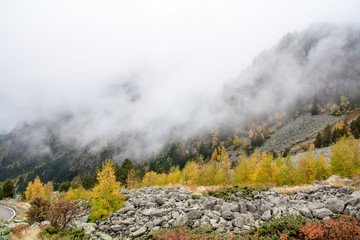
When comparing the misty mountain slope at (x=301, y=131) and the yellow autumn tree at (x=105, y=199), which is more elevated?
the yellow autumn tree at (x=105, y=199)

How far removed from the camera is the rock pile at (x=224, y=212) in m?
11.8

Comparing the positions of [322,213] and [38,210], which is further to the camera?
[38,210]

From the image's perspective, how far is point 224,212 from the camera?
1430 centimetres

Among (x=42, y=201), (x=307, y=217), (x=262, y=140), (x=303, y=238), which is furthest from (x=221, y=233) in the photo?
(x=262, y=140)

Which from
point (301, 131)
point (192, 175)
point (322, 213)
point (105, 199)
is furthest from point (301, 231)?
point (301, 131)

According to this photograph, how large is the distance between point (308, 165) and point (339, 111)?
186 m

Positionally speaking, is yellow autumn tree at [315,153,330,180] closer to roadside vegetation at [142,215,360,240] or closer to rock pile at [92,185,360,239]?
rock pile at [92,185,360,239]

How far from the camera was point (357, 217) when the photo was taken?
953 cm

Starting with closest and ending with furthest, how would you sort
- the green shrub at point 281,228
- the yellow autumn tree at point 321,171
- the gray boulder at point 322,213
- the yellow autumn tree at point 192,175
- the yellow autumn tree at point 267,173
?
1. the green shrub at point 281,228
2. the gray boulder at point 322,213
3. the yellow autumn tree at point 321,171
4. the yellow autumn tree at point 267,173
5. the yellow autumn tree at point 192,175

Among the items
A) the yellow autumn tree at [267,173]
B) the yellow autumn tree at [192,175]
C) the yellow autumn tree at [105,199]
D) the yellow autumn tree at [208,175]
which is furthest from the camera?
the yellow autumn tree at [192,175]

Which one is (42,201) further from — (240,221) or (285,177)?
(285,177)

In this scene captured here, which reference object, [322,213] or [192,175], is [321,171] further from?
[192,175]

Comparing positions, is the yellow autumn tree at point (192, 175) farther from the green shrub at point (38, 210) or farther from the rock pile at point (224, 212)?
the green shrub at point (38, 210)

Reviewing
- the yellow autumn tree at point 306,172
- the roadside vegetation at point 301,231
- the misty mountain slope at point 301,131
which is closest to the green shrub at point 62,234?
the roadside vegetation at point 301,231
